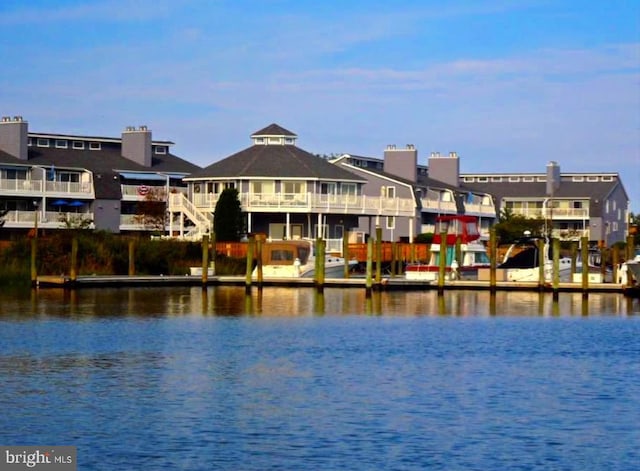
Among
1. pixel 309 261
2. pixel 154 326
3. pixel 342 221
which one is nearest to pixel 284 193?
pixel 342 221

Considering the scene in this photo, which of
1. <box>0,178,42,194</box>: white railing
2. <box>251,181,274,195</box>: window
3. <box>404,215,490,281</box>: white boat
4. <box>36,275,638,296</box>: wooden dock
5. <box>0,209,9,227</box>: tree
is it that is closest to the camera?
<box>36,275,638,296</box>: wooden dock

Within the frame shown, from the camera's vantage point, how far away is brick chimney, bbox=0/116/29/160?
9581cm

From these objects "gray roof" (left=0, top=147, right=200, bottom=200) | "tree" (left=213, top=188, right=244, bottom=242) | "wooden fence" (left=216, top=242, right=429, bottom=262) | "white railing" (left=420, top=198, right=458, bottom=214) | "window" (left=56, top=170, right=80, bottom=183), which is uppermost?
"gray roof" (left=0, top=147, right=200, bottom=200)

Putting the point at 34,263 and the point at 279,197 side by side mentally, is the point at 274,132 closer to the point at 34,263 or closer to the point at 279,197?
the point at 279,197

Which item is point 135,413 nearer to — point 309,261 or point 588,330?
point 588,330

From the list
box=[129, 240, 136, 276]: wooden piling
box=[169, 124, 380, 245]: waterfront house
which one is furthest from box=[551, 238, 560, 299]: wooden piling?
box=[169, 124, 380, 245]: waterfront house

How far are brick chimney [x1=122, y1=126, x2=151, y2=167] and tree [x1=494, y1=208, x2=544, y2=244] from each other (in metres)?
29.9

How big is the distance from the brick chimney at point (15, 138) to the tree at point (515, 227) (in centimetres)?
3987

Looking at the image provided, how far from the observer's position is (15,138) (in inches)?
3777

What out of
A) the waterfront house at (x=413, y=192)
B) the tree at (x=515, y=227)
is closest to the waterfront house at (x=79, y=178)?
the waterfront house at (x=413, y=192)

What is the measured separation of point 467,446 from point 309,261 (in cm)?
4828

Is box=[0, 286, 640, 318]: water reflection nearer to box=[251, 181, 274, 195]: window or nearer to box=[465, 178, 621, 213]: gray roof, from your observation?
box=[251, 181, 274, 195]: window

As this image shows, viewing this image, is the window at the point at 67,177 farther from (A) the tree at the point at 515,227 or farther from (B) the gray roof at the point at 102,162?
(A) the tree at the point at 515,227

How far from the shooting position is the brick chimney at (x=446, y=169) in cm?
12312
